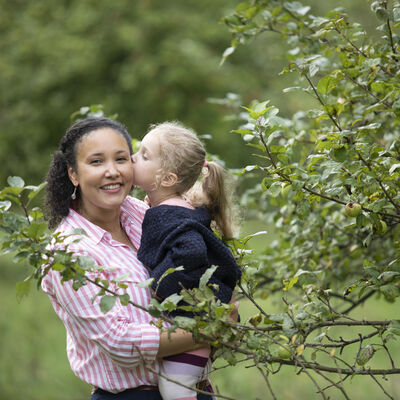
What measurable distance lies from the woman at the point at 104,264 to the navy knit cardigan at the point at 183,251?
104mm

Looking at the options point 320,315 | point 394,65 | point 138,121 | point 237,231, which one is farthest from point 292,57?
point 138,121

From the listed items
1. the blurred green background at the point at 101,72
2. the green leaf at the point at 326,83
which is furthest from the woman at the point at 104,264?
the blurred green background at the point at 101,72

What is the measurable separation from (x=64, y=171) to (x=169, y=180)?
469 mm

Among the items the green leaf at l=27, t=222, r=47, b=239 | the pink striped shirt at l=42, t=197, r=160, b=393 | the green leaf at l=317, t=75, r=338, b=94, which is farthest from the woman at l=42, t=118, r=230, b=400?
the green leaf at l=317, t=75, r=338, b=94

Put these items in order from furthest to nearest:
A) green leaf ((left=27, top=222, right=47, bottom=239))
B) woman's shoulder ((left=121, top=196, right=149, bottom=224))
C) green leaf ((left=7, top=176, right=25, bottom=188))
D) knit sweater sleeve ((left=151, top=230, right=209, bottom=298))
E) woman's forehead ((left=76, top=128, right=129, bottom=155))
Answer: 1. woman's shoulder ((left=121, top=196, right=149, bottom=224))
2. woman's forehead ((left=76, top=128, right=129, bottom=155))
3. knit sweater sleeve ((left=151, top=230, right=209, bottom=298))
4. green leaf ((left=7, top=176, right=25, bottom=188))
5. green leaf ((left=27, top=222, right=47, bottom=239))

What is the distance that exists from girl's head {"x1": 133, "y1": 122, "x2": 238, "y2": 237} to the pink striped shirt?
33cm

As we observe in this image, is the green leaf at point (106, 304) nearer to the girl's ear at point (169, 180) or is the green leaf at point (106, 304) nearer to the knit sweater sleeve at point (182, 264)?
the knit sweater sleeve at point (182, 264)

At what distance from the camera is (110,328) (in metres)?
2.35

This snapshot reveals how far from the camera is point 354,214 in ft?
7.84

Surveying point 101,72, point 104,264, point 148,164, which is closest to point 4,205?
point 104,264

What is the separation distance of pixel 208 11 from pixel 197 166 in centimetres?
1550

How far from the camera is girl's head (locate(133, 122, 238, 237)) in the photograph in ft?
9.41

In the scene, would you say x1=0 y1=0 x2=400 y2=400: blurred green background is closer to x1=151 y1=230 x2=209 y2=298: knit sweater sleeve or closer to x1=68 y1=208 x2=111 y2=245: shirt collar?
x1=68 y1=208 x2=111 y2=245: shirt collar

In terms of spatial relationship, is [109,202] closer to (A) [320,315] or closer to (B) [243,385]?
(A) [320,315]
